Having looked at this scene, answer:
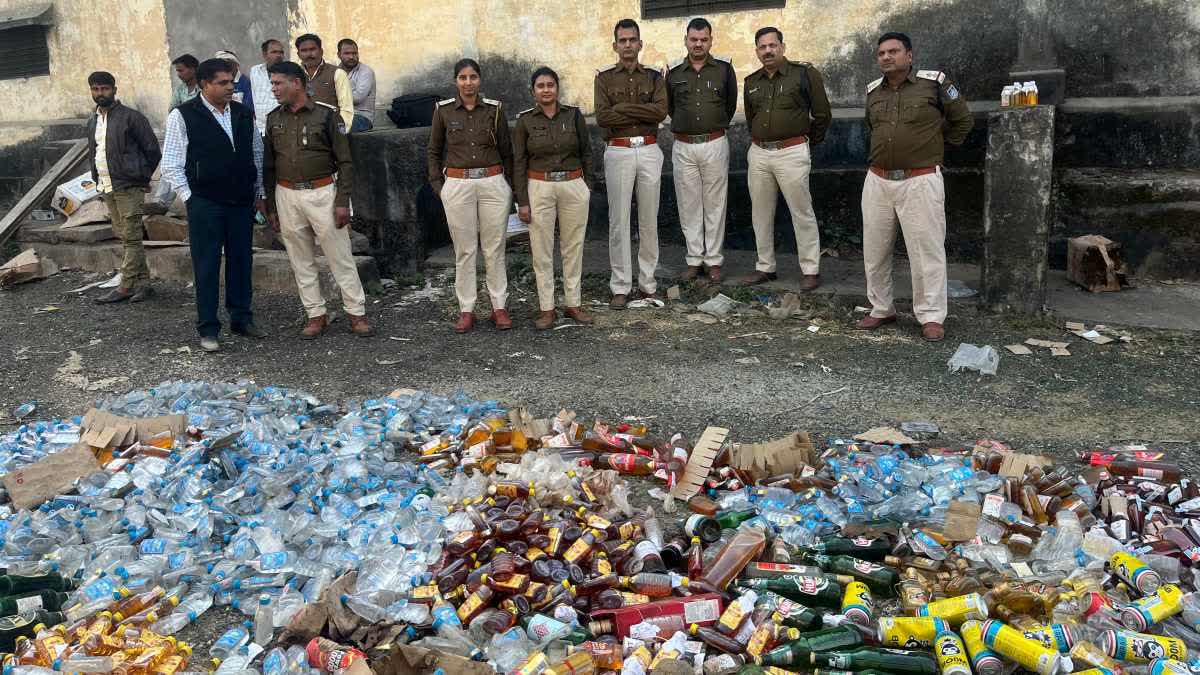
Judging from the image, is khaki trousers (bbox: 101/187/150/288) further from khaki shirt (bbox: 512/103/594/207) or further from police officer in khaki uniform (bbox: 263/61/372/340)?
khaki shirt (bbox: 512/103/594/207)

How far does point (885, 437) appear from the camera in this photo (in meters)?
5.41

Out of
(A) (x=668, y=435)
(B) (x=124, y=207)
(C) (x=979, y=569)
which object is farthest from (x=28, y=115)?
(C) (x=979, y=569)

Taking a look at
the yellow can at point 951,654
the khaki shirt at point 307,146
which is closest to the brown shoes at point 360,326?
the khaki shirt at point 307,146

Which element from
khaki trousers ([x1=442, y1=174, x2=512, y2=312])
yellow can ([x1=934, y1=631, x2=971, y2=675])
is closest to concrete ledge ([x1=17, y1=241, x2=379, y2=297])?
khaki trousers ([x1=442, y1=174, x2=512, y2=312])

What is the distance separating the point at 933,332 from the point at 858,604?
3562mm

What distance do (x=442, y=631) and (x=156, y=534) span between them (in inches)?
61.7

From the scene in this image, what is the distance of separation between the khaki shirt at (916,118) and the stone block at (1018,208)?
0.36 m

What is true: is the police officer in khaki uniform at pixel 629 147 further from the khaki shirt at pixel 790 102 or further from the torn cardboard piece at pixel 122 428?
the torn cardboard piece at pixel 122 428

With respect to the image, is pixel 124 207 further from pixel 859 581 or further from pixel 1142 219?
pixel 1142 219

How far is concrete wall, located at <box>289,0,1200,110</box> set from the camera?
849cm

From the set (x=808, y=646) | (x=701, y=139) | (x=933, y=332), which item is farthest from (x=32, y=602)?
(x=701, y=139)

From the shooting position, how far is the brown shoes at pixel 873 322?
24.2 feet

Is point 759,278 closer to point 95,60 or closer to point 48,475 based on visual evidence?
point 48,475

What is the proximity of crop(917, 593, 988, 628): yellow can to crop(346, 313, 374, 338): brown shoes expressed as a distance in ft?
16.6
